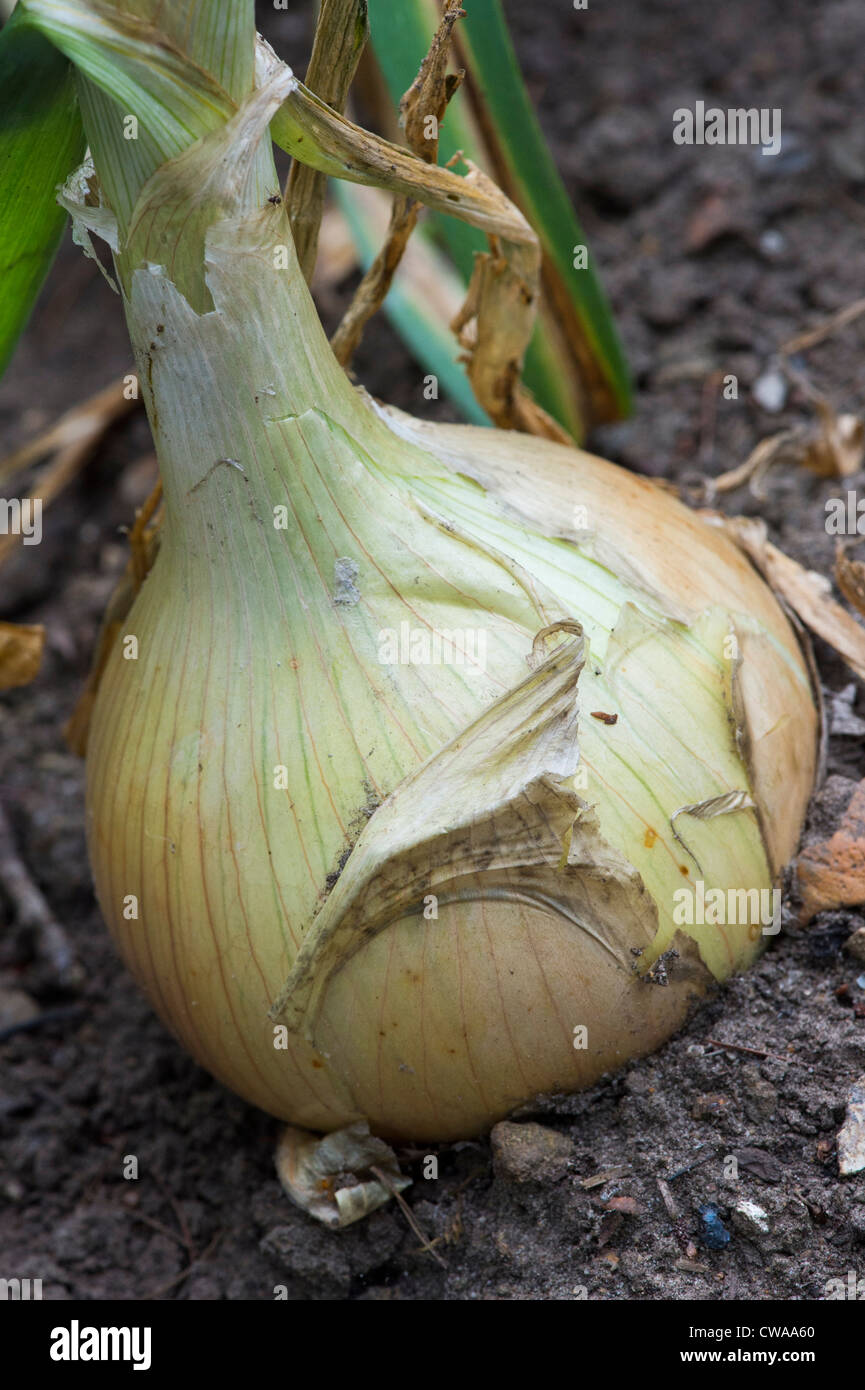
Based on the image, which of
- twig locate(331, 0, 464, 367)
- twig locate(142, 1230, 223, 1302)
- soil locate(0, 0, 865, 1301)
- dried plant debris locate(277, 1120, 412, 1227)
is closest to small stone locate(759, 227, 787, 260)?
soil locate(0, 0, 865, 1301)

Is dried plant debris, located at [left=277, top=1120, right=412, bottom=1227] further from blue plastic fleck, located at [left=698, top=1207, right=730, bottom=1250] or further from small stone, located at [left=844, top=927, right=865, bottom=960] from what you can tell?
small stone, located at [left=844, top=927, right=865, bottom=960]

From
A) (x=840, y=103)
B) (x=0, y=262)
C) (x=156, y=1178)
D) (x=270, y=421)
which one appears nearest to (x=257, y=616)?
(x=270, y=421)

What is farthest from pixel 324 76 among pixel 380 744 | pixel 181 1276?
pixel 181 1276

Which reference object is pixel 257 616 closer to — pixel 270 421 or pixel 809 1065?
pixel 270 421

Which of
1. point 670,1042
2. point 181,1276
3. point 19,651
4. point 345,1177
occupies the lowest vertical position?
point 181,1276

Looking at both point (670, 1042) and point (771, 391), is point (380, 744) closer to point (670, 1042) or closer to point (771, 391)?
point (670, 1042)

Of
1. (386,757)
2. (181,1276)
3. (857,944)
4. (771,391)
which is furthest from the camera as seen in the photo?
(771,391)

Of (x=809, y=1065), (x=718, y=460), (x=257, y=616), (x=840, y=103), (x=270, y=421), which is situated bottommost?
(x=809, y=1065)
